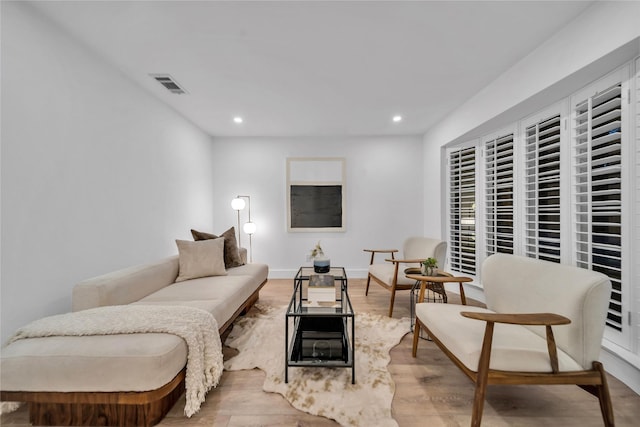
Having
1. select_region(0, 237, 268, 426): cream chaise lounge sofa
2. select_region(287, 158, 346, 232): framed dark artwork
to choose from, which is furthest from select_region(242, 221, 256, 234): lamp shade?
select_region(0, 237, 268, 426): cream chaise lounge sofa

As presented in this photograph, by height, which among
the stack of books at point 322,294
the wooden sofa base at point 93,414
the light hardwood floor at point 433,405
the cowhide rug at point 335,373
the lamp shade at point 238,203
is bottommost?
the light hardwood floor at point 433,405

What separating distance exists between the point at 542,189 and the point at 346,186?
2.85 metres

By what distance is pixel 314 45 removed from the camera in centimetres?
228

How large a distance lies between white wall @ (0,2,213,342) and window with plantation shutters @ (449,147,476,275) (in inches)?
164

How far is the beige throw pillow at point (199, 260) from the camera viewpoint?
293 cm

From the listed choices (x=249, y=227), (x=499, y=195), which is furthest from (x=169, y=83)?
(x=499, y=195)

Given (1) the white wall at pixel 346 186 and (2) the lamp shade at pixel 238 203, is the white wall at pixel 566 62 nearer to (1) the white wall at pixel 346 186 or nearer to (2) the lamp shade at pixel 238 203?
(1) the white wall at pixel 346 186

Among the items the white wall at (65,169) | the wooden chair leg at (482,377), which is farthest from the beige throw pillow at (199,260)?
the wooden chair leg at (482,377)

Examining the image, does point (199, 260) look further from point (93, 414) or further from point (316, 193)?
point (316, 193)

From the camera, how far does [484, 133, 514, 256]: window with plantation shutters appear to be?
3.15 m

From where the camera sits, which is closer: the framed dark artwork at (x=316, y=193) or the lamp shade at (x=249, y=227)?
the lamp shade at (x=249, y=227)

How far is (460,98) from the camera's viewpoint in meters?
3.38

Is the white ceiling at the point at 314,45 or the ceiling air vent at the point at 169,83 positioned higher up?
the ceiling air vent at the point at 169,83

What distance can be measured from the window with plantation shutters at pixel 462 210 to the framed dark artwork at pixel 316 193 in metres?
1.80
